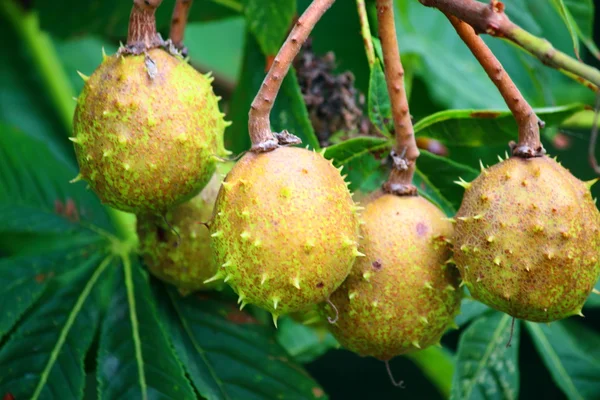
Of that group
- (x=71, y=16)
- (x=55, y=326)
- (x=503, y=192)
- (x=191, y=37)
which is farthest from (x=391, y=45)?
(x=191, y=37)

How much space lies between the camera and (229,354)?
1490 millimetres

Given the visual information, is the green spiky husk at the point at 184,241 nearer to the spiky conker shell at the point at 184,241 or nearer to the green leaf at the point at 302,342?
the spiky conker shell at the point at 184,241

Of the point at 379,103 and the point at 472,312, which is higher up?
the point at 379,103

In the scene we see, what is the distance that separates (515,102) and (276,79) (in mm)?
351

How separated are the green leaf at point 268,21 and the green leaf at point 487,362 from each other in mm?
756

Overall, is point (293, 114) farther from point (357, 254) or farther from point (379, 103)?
point (357, 254)

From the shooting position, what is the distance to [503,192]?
3.51ft

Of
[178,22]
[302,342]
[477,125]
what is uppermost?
[178,22]

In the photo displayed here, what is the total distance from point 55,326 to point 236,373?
0.36 m

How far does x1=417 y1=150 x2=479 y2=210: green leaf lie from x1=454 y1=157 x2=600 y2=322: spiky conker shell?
285 mm

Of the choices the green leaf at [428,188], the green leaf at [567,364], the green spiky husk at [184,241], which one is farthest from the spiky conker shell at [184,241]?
the green leaf at [567,364]

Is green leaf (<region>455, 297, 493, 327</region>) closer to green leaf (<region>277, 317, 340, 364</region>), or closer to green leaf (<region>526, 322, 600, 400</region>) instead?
green leaf (<region>526, 322, 600, 400</region>)

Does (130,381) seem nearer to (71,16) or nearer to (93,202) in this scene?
(93,202)

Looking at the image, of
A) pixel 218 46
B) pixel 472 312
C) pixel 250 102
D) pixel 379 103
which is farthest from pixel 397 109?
pixel 218 46
